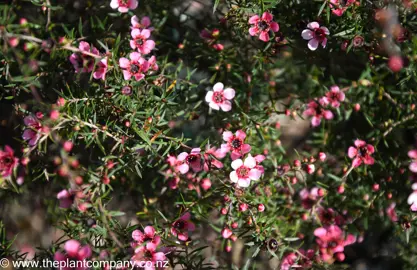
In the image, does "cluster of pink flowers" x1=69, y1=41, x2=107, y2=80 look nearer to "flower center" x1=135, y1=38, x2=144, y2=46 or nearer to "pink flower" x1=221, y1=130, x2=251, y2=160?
"flower center" x1=135, y1=38, x2=144, y2=46

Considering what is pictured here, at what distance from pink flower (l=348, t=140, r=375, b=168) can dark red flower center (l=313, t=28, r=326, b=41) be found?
2.01ft

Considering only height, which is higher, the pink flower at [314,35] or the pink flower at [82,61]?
the pink flower at [314,35]

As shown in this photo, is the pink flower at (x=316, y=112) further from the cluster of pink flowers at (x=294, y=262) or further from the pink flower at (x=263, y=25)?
the cluster of pink flowers at (x=294, y=262)

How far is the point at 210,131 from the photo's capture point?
8.56ft

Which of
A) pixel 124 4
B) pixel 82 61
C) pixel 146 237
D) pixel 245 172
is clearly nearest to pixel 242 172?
pixel 245 172

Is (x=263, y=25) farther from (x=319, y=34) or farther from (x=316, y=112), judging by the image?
(x=316, y=112)

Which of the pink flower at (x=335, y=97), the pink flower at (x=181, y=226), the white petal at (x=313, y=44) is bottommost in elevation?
the pink flower at (x=181, y=226)

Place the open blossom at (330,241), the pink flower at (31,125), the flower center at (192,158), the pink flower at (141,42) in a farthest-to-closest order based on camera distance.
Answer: the open blossom at (330,241)
the pink flower at (141,42)
the flower center at (192,158)
the pink flower at (31,125)

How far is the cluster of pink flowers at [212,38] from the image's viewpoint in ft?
7.74

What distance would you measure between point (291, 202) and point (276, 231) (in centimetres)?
28

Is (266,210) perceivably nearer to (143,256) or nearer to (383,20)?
(143,256)

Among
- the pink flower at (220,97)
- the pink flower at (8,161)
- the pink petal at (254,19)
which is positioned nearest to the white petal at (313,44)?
the pink petal at (254,19)

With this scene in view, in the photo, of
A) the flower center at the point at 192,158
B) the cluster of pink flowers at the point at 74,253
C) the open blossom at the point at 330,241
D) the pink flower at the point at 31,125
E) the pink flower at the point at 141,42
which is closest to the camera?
the cluster of pink flowers at the point at 74,253

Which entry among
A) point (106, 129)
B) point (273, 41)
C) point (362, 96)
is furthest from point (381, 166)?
point (106, 129)
